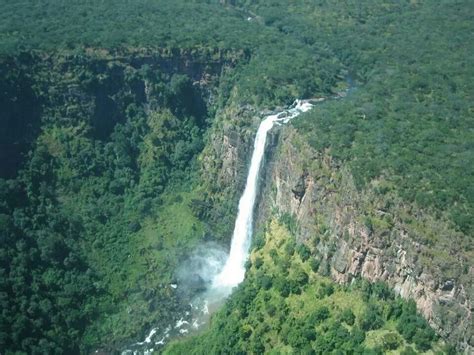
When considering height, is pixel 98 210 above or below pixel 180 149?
below

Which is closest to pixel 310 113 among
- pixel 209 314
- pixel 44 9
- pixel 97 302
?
pixel 209 314

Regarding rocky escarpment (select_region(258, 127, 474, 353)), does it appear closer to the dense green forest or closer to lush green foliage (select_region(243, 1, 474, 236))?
the dense green forest

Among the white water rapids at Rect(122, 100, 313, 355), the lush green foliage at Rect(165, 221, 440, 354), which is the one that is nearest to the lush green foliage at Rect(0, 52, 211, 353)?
the white water rapids at Rect(122, 100, 313, 355)

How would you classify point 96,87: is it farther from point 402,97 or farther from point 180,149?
point 402,97

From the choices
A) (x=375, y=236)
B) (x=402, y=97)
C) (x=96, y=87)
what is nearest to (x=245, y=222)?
(x=375, y=236)

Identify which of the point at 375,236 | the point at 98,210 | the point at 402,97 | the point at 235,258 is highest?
the point at 402,97

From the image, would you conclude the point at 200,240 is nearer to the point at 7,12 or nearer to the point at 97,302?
the point at 97,302
